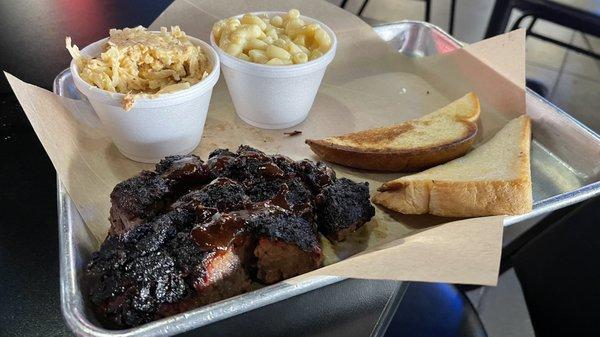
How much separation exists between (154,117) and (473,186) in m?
0.79

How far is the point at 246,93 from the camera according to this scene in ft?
5.18

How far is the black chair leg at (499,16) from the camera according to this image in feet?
8.40

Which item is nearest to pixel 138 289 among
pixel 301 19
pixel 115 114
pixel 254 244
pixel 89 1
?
pixel 254 244

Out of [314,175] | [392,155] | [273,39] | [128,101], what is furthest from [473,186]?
[128,101]

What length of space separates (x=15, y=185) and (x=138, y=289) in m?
0.63

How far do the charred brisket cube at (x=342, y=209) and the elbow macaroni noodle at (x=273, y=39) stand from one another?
1.52 ft

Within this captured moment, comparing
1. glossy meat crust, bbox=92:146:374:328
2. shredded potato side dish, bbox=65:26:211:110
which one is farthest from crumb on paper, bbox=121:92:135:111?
glossy meat crust, bbox=92:146:374:328

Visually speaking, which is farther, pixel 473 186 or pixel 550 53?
pixel 550 53

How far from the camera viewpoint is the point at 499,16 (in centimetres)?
262

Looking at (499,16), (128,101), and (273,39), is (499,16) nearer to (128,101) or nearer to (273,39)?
(273,39)

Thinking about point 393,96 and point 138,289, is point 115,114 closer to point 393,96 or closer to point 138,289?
point 138,289

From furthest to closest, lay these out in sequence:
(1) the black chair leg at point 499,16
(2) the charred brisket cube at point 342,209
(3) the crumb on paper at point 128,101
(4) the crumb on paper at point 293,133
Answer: (1) the black chair leg at point 499,16 < (4) the crumb on paper at point 293,133 < (3) the crumb on paper at point 128,101 < (2) the charred brisket cube at point 342,209

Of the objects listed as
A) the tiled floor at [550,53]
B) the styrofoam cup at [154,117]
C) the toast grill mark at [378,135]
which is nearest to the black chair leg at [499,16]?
the tiled floor at [550,53]

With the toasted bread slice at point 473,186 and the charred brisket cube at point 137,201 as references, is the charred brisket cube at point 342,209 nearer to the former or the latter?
the toasted bread slice at point 473,186
